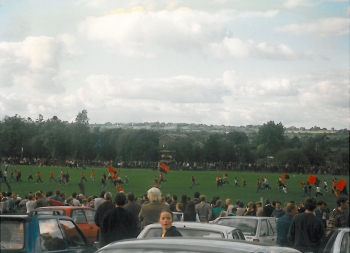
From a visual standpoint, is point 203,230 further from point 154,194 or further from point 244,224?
point 244,224

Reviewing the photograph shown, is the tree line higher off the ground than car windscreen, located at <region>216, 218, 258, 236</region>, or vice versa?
the tree line

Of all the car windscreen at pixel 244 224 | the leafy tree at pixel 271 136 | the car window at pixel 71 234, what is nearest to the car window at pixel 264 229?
the car windscreen at pixel 244 224

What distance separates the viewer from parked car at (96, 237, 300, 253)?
16.0 ft

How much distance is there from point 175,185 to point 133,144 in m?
7.32

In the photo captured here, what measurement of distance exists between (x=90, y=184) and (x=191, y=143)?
520 inches

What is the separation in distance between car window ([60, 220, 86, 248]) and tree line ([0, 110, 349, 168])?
38393 mm

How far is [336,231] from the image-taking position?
11320 mm

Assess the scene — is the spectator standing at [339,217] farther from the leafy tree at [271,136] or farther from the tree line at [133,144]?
the leafy tree at [271,136]

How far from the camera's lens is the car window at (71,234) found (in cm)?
1010

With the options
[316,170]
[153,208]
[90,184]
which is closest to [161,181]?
[90,184]

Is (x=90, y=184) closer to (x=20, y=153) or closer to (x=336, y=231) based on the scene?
(x=20, y=153)

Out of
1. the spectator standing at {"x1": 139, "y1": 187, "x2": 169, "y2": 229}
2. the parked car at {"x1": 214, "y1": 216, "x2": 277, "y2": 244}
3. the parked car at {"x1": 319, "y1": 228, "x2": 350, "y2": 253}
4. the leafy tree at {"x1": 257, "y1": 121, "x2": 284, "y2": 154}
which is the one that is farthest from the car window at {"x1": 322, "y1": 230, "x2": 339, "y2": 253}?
the leafy tree at {"x1": 257, "y1": 121, "x2": 284, "y2": 154}

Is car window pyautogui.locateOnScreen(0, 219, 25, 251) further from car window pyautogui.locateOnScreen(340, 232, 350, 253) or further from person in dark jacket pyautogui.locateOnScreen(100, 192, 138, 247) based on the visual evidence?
car window pyautogui.locateOnScreen(340, 232, 350, 253)

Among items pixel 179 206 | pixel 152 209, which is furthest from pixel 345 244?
pixel 179 206
